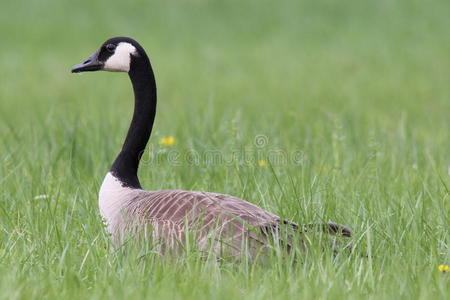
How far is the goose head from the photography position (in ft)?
16.5

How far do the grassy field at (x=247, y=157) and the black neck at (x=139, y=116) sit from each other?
1.17 ft

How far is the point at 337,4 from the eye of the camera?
20.6 metres

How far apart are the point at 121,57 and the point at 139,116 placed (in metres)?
0.41

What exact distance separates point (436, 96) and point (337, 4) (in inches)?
368

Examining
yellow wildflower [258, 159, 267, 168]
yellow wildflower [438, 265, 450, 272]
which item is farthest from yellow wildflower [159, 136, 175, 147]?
yellow wildflower [438, 265, 450, 272]

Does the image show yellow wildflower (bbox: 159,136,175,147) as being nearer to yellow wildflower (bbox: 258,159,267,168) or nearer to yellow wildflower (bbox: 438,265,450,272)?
yellow wildflower (bbox: 258,159,267,168)

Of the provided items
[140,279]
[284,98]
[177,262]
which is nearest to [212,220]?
[177,262]

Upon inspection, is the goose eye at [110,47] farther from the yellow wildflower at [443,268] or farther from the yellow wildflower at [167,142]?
the yellow wildflower at [443,268]

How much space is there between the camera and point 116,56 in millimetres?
5074

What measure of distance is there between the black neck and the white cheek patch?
0.13 ft

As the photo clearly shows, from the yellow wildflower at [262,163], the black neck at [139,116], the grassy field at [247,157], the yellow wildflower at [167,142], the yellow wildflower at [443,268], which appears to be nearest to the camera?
the grassy field at [247,157]

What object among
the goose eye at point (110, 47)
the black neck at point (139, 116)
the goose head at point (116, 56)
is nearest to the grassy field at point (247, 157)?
the black neck at point (139, 116)

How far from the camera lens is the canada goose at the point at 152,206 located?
154 inches

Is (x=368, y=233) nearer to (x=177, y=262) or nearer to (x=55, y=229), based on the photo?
(x=177, y=262)
